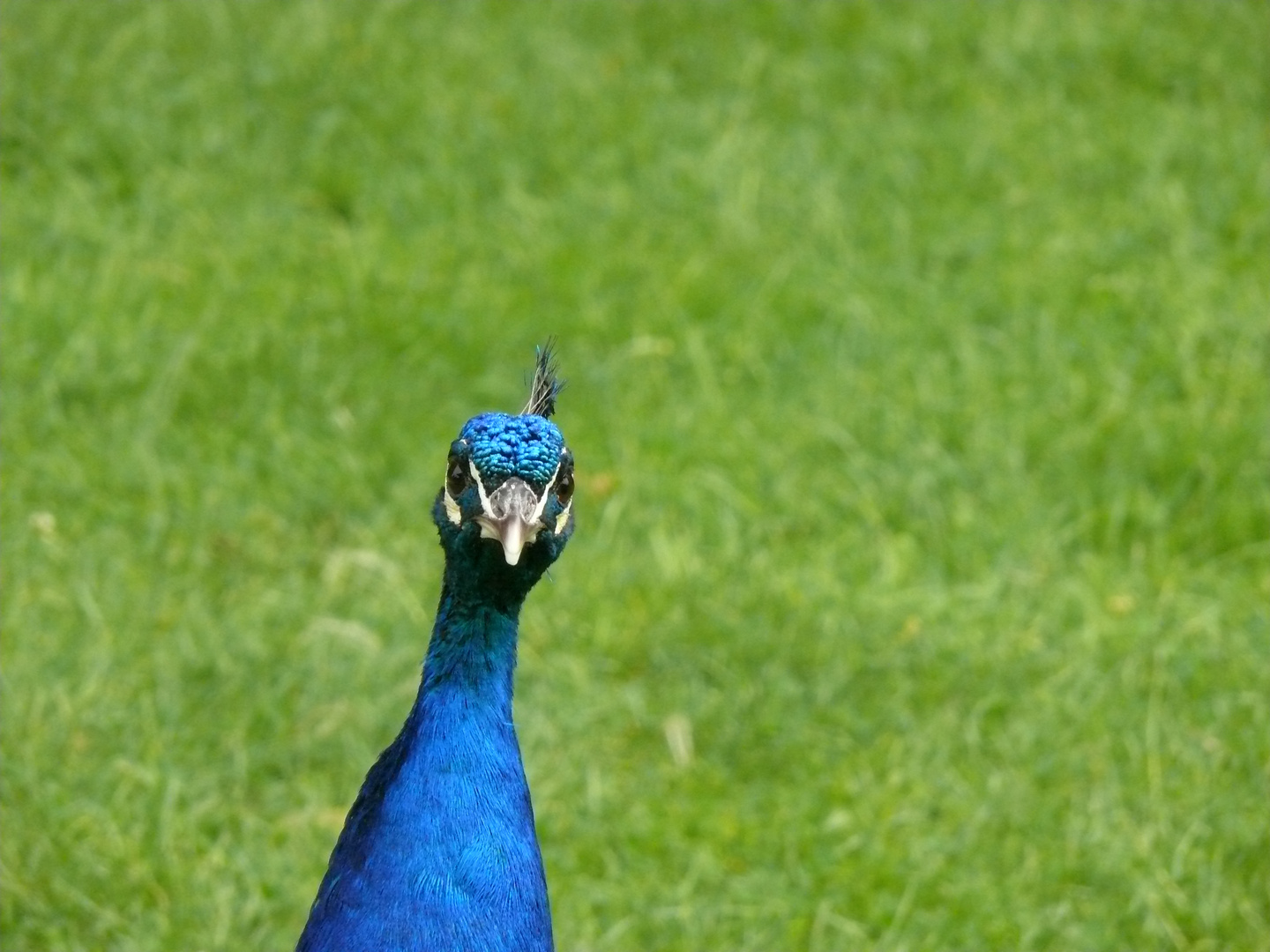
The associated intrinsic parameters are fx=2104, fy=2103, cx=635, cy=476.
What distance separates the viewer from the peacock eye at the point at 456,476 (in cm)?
256

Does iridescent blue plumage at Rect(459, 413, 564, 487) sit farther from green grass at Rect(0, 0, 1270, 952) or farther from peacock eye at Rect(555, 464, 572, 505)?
green grass at Rect(0, 0, 1270, 952)

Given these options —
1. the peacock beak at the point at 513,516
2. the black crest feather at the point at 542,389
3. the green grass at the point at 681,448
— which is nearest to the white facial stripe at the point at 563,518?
the peacock beak at the point at 513,516

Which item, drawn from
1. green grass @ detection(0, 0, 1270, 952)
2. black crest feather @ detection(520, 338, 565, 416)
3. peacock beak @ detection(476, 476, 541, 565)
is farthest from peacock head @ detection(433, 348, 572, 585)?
green grass @ detection(0, 0, 1270, 952)

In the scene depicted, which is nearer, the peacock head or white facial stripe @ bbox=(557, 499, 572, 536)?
the peacock head

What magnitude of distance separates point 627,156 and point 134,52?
154 cm

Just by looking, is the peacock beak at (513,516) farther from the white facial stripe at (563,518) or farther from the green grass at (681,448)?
the green grass at (681,448)

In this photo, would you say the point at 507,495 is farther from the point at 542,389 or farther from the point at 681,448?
the point at 681,448

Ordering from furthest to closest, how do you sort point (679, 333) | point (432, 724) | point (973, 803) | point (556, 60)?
1. point (556, 60)
2. point (679, 333)
3. point (973, 803)
4. point (432, 724)

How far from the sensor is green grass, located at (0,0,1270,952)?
3863mm

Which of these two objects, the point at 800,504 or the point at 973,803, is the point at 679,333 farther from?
the point at 973,803

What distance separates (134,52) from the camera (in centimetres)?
642

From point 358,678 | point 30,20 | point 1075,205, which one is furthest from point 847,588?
point 30,20

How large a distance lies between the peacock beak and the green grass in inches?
53.8

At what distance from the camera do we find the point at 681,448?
511cm
